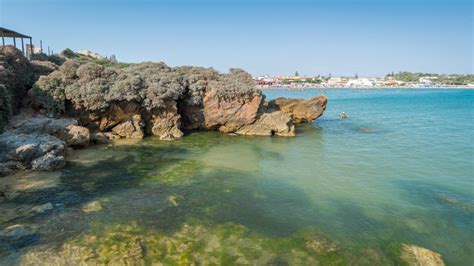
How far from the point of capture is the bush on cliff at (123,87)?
2191 centimetres

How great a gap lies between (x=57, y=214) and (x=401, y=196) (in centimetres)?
1309

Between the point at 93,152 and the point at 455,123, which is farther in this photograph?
Result: the point at 455,123

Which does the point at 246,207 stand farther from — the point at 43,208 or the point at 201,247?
the point at 43,208

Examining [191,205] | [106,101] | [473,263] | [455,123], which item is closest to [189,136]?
[106,101]

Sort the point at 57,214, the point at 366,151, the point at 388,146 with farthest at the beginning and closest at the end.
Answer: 1. the point at 388,146
2. the point at 366,151
3. the point at 57,214

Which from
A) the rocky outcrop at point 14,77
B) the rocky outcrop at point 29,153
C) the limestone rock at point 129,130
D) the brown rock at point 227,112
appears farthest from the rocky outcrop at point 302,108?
the rocky outcrop at point 29,153

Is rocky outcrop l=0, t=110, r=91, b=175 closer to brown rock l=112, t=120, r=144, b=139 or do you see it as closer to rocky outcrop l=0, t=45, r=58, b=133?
rocky outcrop l=0, t=45, r=58, b=133

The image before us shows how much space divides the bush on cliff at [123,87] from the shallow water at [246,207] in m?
4.42

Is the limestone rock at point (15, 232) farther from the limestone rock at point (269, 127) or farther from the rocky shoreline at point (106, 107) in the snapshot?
the limestone rock at point (269, 127)

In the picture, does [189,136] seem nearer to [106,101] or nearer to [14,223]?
[106,101]

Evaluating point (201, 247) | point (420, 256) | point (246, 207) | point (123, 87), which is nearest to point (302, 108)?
point (123, 87)

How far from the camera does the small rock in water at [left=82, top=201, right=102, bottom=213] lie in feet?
36.5

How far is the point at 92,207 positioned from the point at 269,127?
18091 millimetres

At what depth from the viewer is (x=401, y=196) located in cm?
1348
